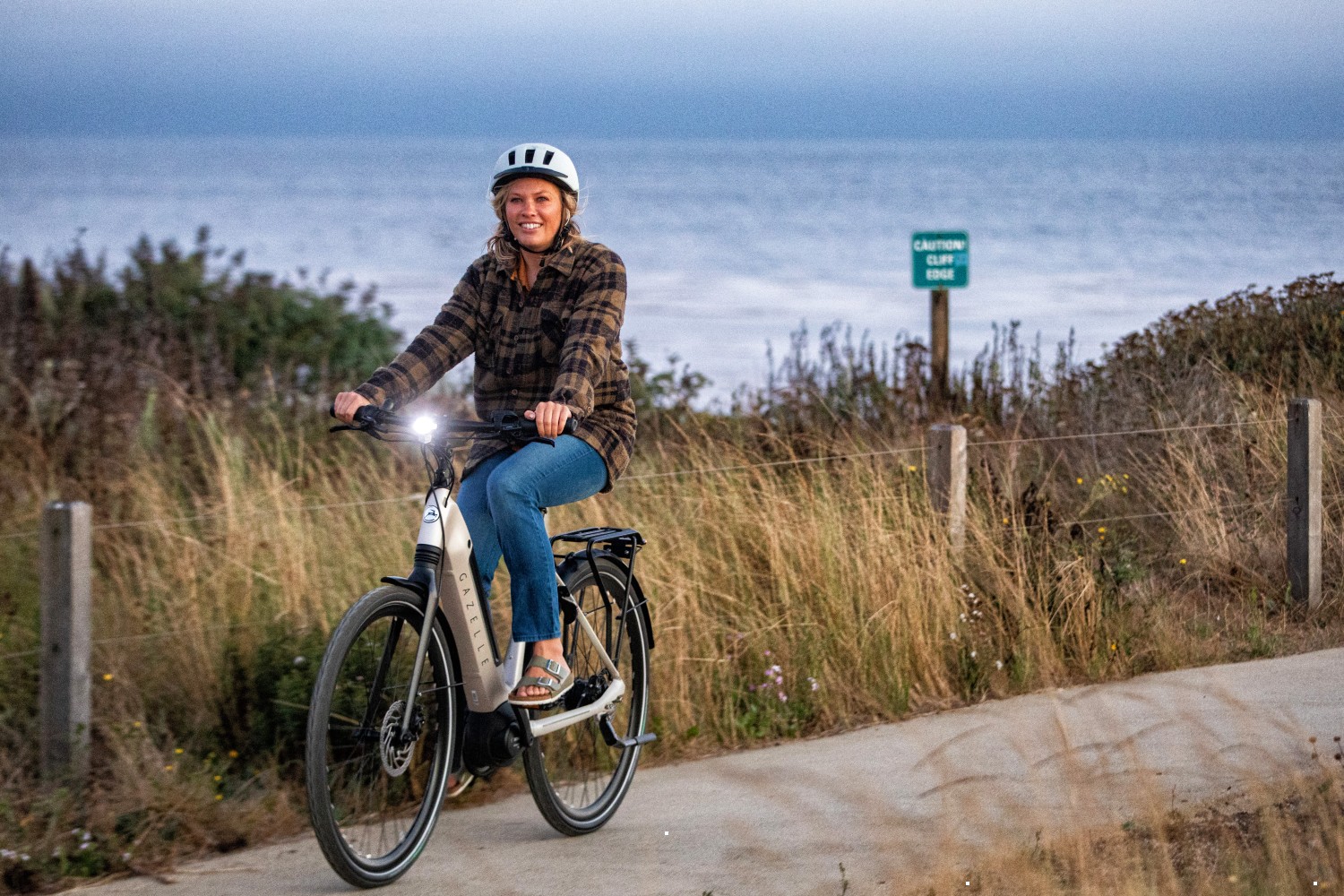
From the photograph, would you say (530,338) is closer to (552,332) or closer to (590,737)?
(552,332)

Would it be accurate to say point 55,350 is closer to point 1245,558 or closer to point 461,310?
point 461,310

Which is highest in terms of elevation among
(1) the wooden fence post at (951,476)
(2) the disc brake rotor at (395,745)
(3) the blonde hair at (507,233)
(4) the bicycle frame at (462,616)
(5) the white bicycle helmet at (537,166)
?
(5) the white bicycle helmet at (537,166)

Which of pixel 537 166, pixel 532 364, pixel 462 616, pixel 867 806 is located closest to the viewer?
pixel 462 616

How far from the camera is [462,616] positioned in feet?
15.6

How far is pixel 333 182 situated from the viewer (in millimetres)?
136250

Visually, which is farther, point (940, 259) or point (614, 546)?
point (940, 259)

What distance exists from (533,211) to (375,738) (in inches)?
Answer: 61.4

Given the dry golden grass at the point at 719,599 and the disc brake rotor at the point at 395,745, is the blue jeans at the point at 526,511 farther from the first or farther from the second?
the dry golden grass at the point at 719,599

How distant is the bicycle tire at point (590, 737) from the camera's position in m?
5.24

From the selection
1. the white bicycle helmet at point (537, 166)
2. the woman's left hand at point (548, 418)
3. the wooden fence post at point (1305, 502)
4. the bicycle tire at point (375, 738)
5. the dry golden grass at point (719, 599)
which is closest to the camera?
the bicycle tire at point (375, 738)

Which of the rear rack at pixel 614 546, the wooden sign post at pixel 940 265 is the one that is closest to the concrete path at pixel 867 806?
the rear rack at pixel 614 546

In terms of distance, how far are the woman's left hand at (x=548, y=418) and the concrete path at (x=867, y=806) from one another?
3.23 feet

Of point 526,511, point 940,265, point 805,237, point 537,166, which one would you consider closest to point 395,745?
point 526,511

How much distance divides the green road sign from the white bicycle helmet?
8778 millimetres
